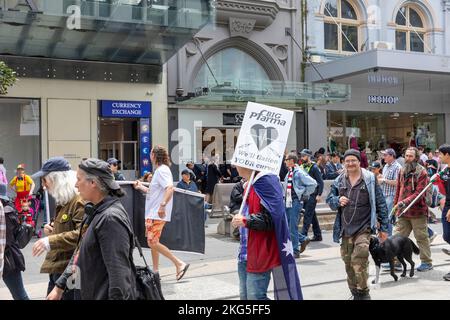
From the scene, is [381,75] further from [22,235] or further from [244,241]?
[22,235]

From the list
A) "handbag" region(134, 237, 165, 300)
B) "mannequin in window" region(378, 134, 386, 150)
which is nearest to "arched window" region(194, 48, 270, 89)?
"mannequin in window" region(378, 134, 386, 150)

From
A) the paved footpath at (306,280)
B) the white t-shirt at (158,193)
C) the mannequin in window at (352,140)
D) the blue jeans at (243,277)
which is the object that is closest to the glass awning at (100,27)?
the paved footpath at (306,280)

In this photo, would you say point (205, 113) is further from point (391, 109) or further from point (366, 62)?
point (391, 109)

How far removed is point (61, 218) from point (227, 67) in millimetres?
17783

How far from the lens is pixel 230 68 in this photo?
21562 millimetres

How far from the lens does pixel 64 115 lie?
18125 mm

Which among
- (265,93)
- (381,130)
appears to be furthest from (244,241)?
(381,130)

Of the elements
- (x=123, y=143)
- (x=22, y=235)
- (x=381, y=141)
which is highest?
(x=381, y=141)

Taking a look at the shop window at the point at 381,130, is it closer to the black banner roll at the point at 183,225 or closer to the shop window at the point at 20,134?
the shop window at the point at 20,134

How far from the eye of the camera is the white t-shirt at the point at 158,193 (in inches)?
289

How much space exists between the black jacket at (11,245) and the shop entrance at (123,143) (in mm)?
14470

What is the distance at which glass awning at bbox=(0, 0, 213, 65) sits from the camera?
15.1m

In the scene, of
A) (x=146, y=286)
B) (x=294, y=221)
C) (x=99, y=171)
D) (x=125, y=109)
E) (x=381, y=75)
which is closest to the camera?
(x=146, y=286)

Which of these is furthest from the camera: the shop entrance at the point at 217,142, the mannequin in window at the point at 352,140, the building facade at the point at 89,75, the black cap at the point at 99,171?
the mannequin in window at the point at 352,140
